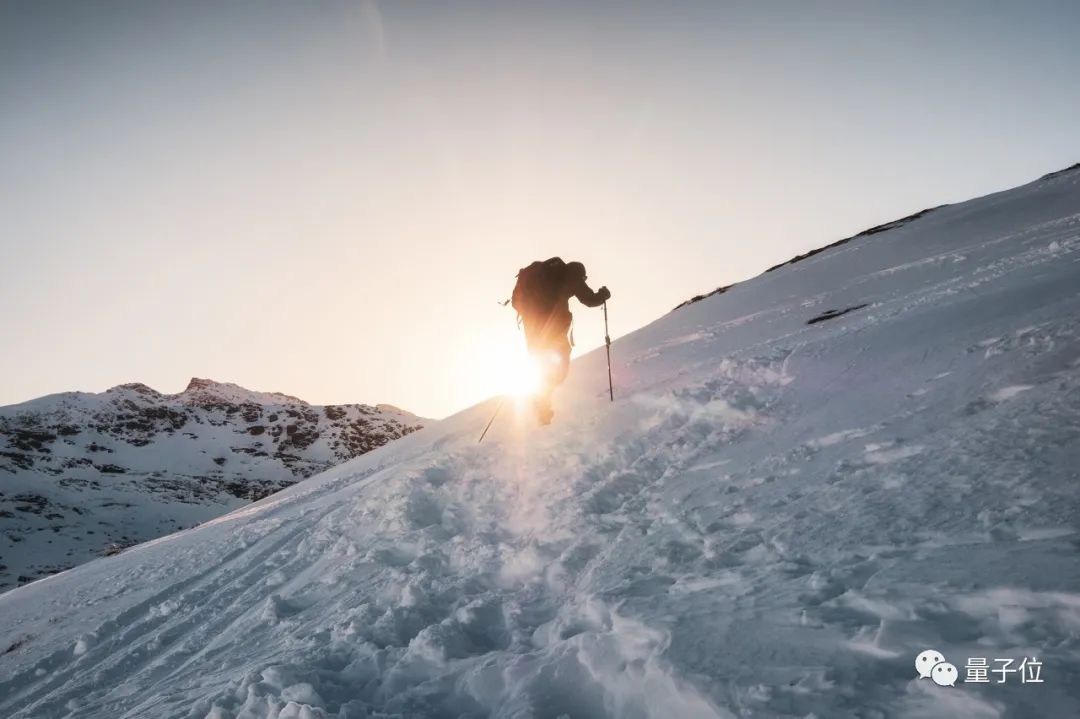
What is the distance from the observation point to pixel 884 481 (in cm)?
389

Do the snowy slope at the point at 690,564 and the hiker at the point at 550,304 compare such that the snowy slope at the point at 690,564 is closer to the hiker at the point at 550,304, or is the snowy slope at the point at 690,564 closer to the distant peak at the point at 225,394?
the hiker at the point at 550,304

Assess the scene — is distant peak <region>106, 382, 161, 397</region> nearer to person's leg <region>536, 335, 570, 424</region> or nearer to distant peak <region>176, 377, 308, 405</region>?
distant peak <region>176, 377, 308, 405</region>

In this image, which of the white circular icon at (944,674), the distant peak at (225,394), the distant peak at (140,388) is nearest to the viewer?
the white circular icon at (944,674)

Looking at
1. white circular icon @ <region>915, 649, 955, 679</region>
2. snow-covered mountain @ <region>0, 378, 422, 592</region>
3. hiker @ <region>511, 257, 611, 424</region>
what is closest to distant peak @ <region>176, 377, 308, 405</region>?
snow-covered mountain @ <region>0, 378, 422, 592</region>

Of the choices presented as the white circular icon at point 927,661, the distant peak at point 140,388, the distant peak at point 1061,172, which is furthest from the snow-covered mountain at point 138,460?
the distant peak at point 1061,172

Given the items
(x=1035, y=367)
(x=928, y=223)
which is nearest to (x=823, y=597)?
(x=1035, y=367)

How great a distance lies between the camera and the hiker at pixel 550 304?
9336 mm

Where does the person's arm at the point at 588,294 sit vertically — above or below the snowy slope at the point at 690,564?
above

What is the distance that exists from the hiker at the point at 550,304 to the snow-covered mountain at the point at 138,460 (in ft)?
64.5

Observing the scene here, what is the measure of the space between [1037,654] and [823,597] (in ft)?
2.96

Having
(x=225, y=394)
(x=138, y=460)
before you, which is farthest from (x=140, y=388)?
(x=138, y=460)

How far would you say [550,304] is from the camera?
9.32m

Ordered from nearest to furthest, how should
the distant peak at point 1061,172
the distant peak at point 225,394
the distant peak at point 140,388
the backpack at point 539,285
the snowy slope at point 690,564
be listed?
the snowy slope at point 690,564, the backpack at point 539,285, the distant peak at point 1061,172, the distant peak at point 140,388, the distant peak at point 225,394

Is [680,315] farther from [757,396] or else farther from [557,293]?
[757,396]
